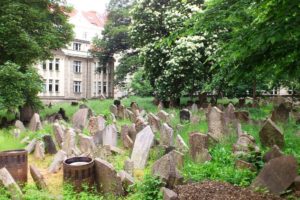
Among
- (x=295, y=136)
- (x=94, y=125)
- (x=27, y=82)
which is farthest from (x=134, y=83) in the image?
(x=295, y=136)

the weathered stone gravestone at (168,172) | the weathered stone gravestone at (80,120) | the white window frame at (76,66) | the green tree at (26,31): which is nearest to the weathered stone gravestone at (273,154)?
the weathered stone gravestone at (168,172)

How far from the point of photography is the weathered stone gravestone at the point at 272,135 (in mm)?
8797

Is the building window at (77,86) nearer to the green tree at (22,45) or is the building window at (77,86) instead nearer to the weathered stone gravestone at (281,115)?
the green tree at (22,45)

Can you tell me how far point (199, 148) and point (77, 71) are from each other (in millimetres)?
45655

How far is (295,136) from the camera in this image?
32.8ft

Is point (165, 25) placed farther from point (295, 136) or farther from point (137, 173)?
point (137, 173)

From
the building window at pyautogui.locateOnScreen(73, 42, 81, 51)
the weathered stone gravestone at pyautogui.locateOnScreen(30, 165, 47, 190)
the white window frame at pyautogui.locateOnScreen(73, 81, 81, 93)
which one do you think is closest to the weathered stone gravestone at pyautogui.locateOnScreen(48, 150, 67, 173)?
the weathered stone gravestone at pyautogui.locateOnScreen(30, 165, 47, 190)

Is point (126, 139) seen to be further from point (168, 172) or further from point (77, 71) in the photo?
point (77, 71)

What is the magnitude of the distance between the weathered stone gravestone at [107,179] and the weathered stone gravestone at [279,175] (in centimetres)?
262

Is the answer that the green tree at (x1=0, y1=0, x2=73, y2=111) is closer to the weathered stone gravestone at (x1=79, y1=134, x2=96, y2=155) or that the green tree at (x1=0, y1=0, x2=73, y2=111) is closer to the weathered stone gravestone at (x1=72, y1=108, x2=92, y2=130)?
the weathered stone gravestone at (x1=72, y1=108, x2=92, y2=130)

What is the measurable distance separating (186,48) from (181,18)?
1.95 meters

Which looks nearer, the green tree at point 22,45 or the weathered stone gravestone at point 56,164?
the weathered stone gravestone at point 56,164

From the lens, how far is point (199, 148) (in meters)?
8.53

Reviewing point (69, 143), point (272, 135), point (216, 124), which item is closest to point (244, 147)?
point (272, 135)
